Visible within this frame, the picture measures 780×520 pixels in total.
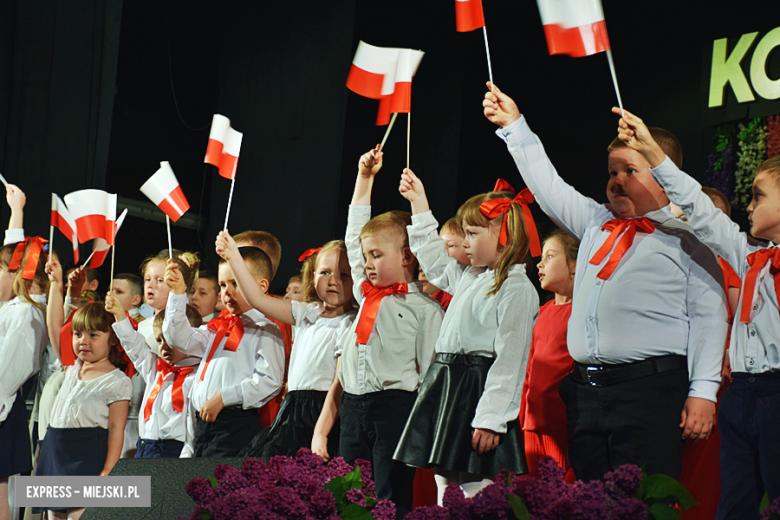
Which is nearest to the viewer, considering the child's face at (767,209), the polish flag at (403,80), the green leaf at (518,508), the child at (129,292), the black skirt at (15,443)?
the green leaf at (518,508)

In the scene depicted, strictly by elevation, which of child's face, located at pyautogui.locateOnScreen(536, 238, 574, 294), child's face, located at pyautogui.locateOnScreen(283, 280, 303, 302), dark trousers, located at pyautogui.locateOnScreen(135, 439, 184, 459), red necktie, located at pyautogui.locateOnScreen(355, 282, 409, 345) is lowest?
dark trousers, located at pyautogui.locateOnScreen(135, 439, 184, 459)

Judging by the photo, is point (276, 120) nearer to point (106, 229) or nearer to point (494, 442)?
point (106, 229)

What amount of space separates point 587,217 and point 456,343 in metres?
0.55

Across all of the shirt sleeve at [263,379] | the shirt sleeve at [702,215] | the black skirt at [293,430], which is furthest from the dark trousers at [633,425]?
the shirt sleeve at [263,379]

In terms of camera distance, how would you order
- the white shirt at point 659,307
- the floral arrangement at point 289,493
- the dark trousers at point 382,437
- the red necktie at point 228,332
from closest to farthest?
the floral arrangement at point 289,493
the white shirt at point 659,307
the dark trousers at point 382,437
the red necktie at point 228,332

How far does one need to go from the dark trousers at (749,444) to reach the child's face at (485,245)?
A: 2.63 ft

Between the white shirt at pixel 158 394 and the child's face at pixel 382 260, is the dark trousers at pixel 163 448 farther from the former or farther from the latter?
the child's face at pixel 382 260

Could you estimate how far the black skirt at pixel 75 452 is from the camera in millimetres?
3555

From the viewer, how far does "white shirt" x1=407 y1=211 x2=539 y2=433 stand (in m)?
2.19

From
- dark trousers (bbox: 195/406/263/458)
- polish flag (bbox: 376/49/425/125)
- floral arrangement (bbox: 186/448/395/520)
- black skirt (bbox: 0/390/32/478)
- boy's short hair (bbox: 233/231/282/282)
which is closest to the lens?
floral arrangement (bbox: 186/448/395/520)

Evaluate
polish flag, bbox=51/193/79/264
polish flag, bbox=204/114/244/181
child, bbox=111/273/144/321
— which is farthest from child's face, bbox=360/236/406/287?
child, bbox=111/273/144/321

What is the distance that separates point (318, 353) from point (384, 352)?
452 mm

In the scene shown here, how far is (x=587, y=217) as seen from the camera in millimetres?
2268

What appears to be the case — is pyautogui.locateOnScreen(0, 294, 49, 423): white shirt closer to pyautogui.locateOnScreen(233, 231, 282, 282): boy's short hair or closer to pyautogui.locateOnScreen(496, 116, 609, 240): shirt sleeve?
pyautogui.locateOnScreen(233, 231, 282, 282): boy's short hair
